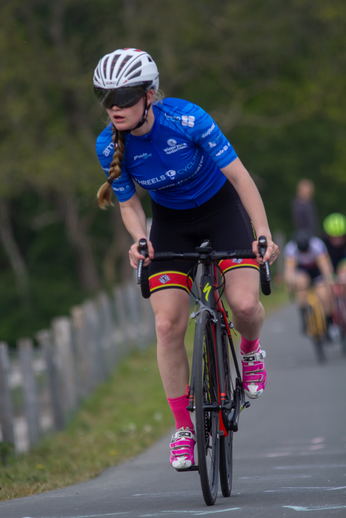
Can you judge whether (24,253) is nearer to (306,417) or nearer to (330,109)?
(330,109)

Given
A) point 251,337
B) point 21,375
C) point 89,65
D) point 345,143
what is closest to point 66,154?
point 89,65

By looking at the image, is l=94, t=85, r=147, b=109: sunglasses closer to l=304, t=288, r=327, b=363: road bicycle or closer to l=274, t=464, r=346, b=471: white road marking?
l=274, t=464, r=346, b=471: white road marking

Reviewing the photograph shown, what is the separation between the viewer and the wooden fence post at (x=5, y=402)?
27.3 ft

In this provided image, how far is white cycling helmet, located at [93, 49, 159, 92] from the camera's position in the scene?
452 centimetres

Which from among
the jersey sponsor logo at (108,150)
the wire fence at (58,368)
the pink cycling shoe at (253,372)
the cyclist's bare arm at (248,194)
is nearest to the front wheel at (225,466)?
the pink cycling shoe at (253,372)

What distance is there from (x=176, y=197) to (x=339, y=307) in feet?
28.0

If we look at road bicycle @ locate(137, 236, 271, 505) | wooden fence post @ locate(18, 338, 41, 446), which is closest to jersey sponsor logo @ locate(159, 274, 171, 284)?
road bicycle @ locate(137, 236, 271, 505)

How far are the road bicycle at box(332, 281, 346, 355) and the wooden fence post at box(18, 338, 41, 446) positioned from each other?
5259 mm

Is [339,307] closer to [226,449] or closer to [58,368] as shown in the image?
[58,368]

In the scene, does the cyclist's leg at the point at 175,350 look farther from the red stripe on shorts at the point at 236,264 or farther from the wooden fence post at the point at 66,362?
the wooden fence post at the point at 66,362

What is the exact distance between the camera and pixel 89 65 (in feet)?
91.3

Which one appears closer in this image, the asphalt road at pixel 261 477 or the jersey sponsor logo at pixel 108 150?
the asphalt road at pixel 261 477

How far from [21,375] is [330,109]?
77.1ft

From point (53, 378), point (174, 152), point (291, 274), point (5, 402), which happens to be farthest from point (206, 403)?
point (291, 274)
